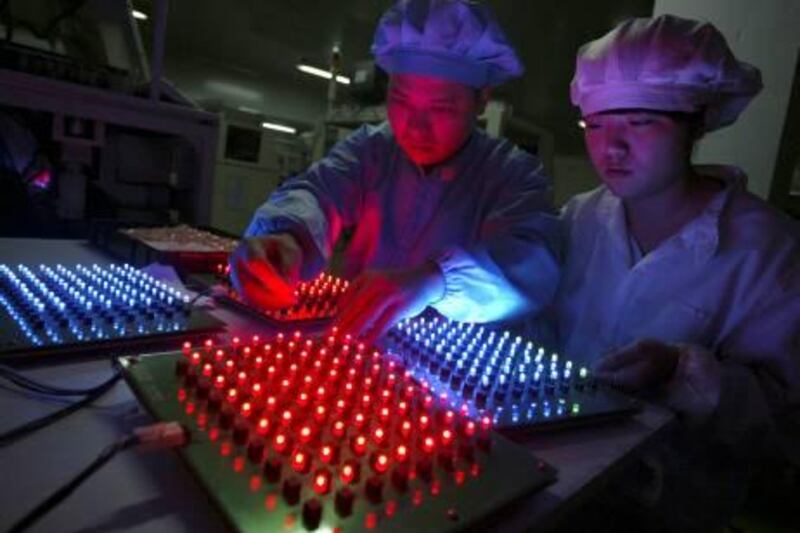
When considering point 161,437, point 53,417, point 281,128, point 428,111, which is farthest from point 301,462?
point 281,128

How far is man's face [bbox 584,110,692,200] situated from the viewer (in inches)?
46.0

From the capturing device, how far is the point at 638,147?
117 cm

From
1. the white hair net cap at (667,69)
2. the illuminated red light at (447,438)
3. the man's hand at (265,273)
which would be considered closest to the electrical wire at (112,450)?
the illuminated red light at (447,438)

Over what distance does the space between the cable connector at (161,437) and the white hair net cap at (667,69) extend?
3.56ft

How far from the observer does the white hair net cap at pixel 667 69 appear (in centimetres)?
114

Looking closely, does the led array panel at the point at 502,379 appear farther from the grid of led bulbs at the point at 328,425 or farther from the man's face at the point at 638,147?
the man's face at the point at 638,147

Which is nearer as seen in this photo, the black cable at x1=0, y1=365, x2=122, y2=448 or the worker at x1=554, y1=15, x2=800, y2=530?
the black cable at x1=0, y1=365, x2=122, y2=448

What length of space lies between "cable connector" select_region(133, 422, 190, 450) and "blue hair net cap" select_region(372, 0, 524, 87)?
3.41 feet

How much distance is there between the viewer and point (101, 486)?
1.61 ft

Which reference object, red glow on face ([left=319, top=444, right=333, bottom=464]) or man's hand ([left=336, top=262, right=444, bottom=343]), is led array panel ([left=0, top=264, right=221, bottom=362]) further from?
red glow on face ([left=319, top=444, right=333, bottom=464])

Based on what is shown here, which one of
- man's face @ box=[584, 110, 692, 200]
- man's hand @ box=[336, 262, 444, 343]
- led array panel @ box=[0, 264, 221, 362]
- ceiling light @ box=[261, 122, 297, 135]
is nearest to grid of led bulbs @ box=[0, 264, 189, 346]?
led array panel @ box=[0, 264, 221, 362]

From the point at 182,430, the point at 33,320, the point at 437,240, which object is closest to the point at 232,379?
the point at 182,430

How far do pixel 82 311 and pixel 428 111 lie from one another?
33.6 inches

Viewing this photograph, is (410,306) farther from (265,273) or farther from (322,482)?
(322,482)
